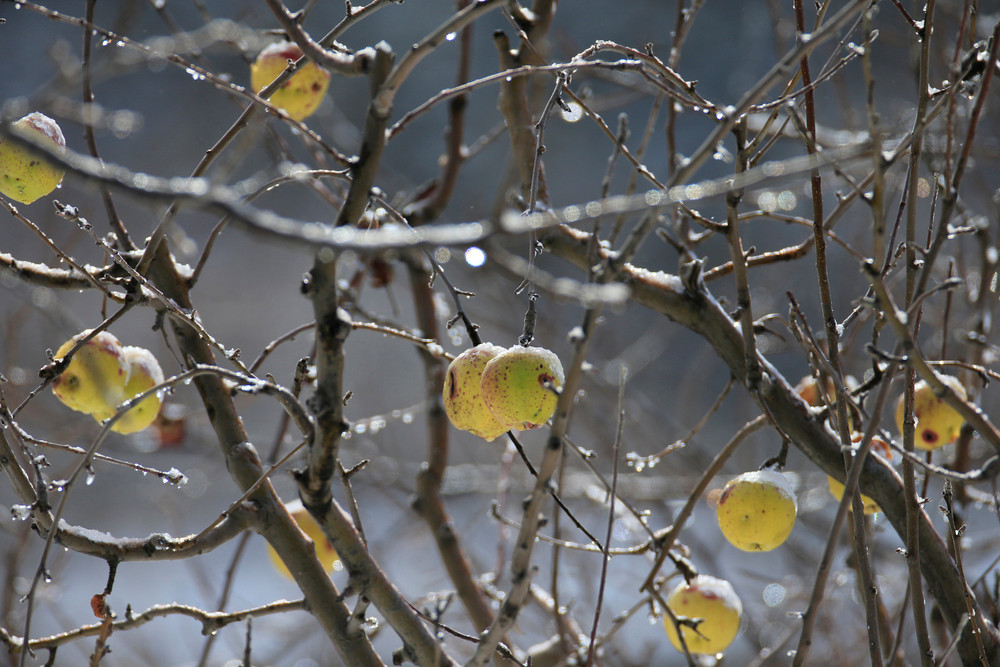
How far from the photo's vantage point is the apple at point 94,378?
761mm

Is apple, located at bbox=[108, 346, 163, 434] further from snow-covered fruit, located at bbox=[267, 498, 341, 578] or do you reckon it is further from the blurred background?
the blurred background

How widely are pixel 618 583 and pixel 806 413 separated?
91.6 inches

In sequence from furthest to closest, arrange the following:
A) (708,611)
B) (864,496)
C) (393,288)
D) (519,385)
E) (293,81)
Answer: (393,288) → (293,81) → (708,611) → (864,496) → (519,385)

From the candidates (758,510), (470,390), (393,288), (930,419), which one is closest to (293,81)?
(470,390)

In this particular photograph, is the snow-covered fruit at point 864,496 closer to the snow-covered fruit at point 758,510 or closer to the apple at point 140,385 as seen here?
the snow-covered fruit at point 758,510

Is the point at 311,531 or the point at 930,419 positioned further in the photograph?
the point at 311,531

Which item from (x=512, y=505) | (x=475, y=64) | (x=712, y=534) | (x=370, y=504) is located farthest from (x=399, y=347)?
(x=712, y=534)

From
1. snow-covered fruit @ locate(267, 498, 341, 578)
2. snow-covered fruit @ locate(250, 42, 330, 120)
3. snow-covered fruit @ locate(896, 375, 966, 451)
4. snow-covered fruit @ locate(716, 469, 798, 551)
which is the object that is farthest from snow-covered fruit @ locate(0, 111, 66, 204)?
snow-covered fruit @ locate(896, 375, 966, 451)

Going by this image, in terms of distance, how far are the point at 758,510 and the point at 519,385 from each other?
29 centimetres

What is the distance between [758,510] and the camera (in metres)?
0.75

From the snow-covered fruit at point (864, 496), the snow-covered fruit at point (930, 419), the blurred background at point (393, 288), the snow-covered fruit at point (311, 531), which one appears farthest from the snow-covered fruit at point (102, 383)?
the blurred background at point (393, 288)

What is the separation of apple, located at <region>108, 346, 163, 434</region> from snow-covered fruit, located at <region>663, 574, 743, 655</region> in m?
0.55

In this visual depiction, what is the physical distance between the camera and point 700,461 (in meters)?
1.86

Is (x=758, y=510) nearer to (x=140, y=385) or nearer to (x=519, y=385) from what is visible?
(x=519, y=385)
